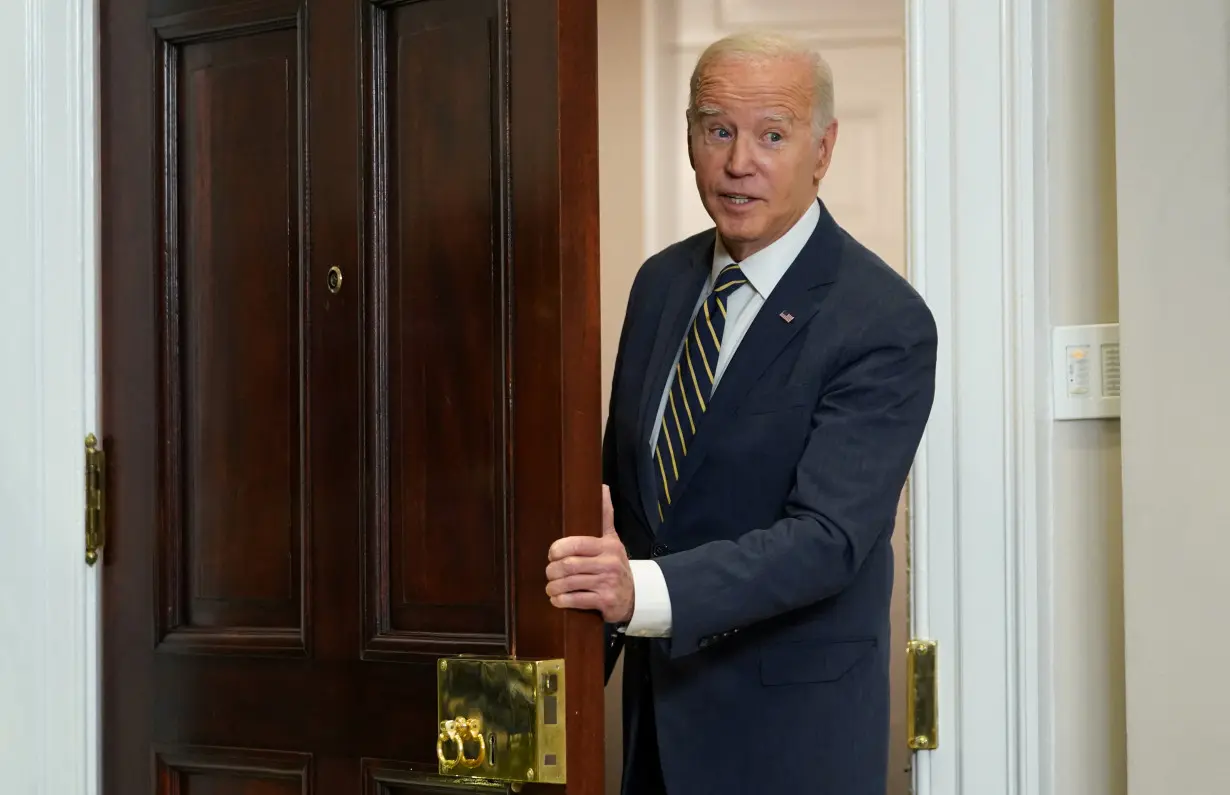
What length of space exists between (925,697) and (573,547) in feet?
2.58

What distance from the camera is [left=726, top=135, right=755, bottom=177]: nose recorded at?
209cm

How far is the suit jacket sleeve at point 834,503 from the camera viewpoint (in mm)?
1712

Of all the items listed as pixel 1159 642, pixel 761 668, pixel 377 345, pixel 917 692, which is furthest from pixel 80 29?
pixel 1159 642

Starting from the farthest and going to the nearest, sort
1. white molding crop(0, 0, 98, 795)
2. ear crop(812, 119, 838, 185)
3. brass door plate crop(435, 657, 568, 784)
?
ear crop(812, 119, 838, 185)
white molding crop(0, 0, 98, 795)
brass door plate crop(435, 657, 568, 784)

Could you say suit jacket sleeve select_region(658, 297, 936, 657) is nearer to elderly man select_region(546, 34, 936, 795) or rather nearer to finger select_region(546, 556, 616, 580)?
elderly man select_region(546, 34, 936, 795)

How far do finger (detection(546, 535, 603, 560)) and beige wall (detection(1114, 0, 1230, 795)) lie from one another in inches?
31.5

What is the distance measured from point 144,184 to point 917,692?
123 cm

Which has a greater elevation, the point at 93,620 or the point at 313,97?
the point at 313,97

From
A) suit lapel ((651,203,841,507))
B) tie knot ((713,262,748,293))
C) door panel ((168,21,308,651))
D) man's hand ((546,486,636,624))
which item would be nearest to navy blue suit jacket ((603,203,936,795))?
suit lapel ((651,203,841,507))

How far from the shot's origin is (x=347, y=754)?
164 cm

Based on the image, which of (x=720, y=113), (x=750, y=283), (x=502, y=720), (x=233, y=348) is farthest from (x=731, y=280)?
(x=502, y=720)

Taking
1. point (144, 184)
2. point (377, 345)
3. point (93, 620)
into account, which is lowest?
point (93, 620)

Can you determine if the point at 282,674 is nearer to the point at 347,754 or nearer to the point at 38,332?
the point at 347,754

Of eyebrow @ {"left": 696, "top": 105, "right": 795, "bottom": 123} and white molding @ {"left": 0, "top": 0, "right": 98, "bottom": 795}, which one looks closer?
white molding @ {"left": 0, "top": 0, "right": 98, "bottom": 795}
